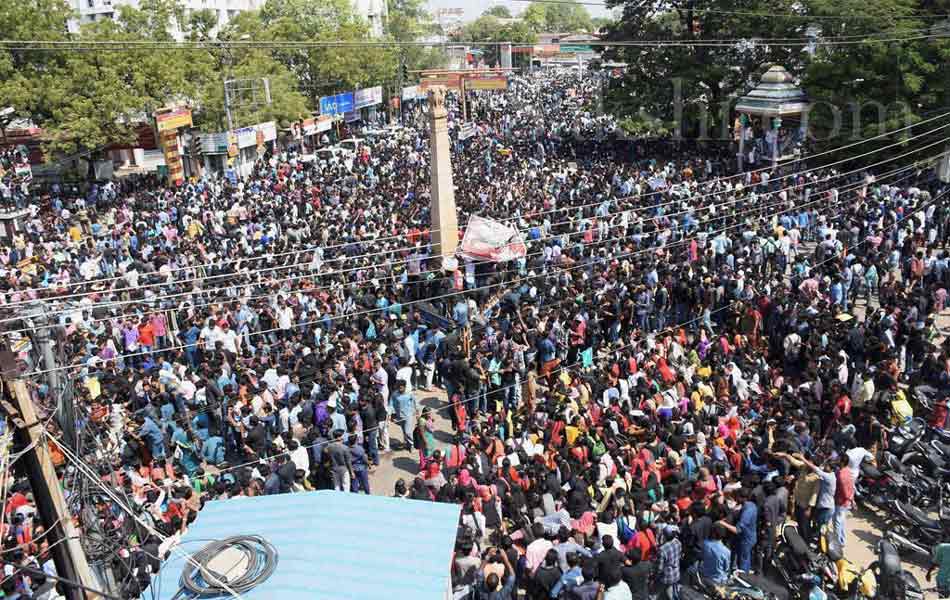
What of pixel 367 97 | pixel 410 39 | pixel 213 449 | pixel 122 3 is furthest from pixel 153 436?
pixel 410 39

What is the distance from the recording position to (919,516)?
7.89 metres

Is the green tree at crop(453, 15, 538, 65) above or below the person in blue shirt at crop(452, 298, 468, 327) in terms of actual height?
above

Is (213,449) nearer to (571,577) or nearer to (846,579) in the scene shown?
(571,577)

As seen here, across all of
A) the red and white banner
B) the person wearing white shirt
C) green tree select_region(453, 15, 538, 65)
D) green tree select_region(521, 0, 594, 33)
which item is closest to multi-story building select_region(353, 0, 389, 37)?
green tree select_region(453, 15, 538, 65)

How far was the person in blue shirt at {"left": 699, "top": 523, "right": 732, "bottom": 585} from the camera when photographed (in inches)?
277

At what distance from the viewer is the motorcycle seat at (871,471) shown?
27.6ft

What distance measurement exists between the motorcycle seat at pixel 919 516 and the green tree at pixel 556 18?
422 feet

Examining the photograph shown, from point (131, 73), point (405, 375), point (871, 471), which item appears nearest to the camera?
point (871, 471)

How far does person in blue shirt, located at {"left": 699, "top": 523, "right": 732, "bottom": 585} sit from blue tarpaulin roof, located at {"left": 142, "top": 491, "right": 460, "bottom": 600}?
2449 mm

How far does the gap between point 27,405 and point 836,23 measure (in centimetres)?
2607

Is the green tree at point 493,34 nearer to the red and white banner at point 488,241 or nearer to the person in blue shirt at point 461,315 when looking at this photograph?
the red and white banner at point 488,241

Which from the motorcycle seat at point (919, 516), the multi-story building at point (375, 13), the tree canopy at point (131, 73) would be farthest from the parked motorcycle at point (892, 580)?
the multi-story building at point (375, 13)

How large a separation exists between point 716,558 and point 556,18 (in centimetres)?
16911

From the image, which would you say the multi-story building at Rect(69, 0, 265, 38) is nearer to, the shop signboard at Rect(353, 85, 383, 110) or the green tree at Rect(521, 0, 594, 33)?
the shop signboard at Rect(353, 85, 383, 110)
